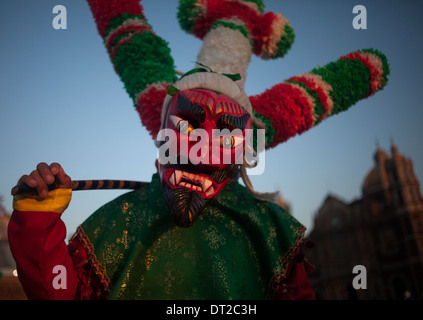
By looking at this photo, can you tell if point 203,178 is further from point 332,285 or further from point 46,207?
point 332,285

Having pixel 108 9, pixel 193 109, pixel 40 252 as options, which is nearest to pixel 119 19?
pixel 108 9

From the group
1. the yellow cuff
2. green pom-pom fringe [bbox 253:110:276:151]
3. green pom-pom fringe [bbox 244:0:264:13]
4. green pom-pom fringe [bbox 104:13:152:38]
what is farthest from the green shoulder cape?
green pom-pom fringe [bbox 244:0:264:13]

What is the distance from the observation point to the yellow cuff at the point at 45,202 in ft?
5.22

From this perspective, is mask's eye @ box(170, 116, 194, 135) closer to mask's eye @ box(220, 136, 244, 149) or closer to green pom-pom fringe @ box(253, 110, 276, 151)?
mask's eye @ box(220, 136, 244, 149)

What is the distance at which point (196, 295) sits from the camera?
69.9 inches

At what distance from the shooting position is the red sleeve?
1600mm

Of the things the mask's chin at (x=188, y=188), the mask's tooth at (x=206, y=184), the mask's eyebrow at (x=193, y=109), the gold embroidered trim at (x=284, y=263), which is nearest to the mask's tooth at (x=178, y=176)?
the mask's chin at (x=188, y=188)

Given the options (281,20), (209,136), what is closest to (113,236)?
(209,136)

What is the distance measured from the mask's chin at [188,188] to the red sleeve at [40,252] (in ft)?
1.96

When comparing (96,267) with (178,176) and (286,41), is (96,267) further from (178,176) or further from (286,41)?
(286,41)

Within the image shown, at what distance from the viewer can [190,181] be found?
74.8 inches

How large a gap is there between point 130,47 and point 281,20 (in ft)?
5.13

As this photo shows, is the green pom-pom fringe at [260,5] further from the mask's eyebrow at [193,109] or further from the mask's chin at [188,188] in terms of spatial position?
the mask's chin at [188,188]

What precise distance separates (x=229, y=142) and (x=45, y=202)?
3.49 ft
